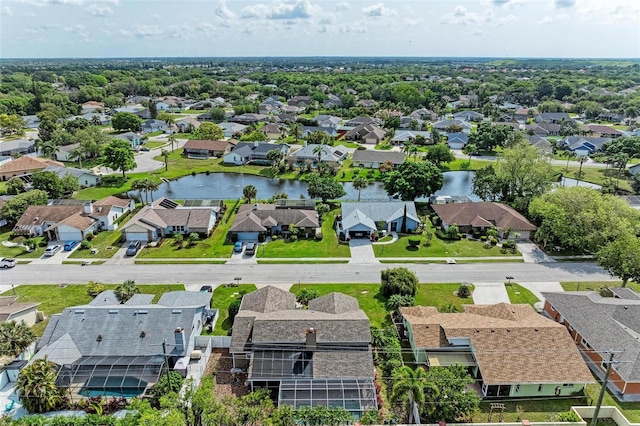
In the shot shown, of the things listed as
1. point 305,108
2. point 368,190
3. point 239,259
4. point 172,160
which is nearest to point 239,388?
point 239,259

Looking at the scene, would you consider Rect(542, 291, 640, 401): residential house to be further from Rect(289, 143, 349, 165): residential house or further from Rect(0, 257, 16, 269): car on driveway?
Rect(289, 143, 349, 165): residential house

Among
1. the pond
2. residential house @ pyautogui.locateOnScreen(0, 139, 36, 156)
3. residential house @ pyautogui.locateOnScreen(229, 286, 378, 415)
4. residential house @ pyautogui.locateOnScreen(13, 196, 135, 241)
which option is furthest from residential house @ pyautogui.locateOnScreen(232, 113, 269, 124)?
residential house @ pyautogui.locateOnScreen(229, 286, 378, 415)

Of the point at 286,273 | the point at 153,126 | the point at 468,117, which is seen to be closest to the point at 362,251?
the point at 286,273

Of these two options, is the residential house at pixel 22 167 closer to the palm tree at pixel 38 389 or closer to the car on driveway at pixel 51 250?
the car on driveway at pixel 51 250

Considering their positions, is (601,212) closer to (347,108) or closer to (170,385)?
(170,385)

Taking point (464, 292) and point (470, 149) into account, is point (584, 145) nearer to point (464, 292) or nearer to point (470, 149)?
point (470, 149)

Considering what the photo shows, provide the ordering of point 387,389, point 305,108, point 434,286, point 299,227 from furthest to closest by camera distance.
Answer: point 305,108 < point 299,227 < point 434,286 < point 387,389
